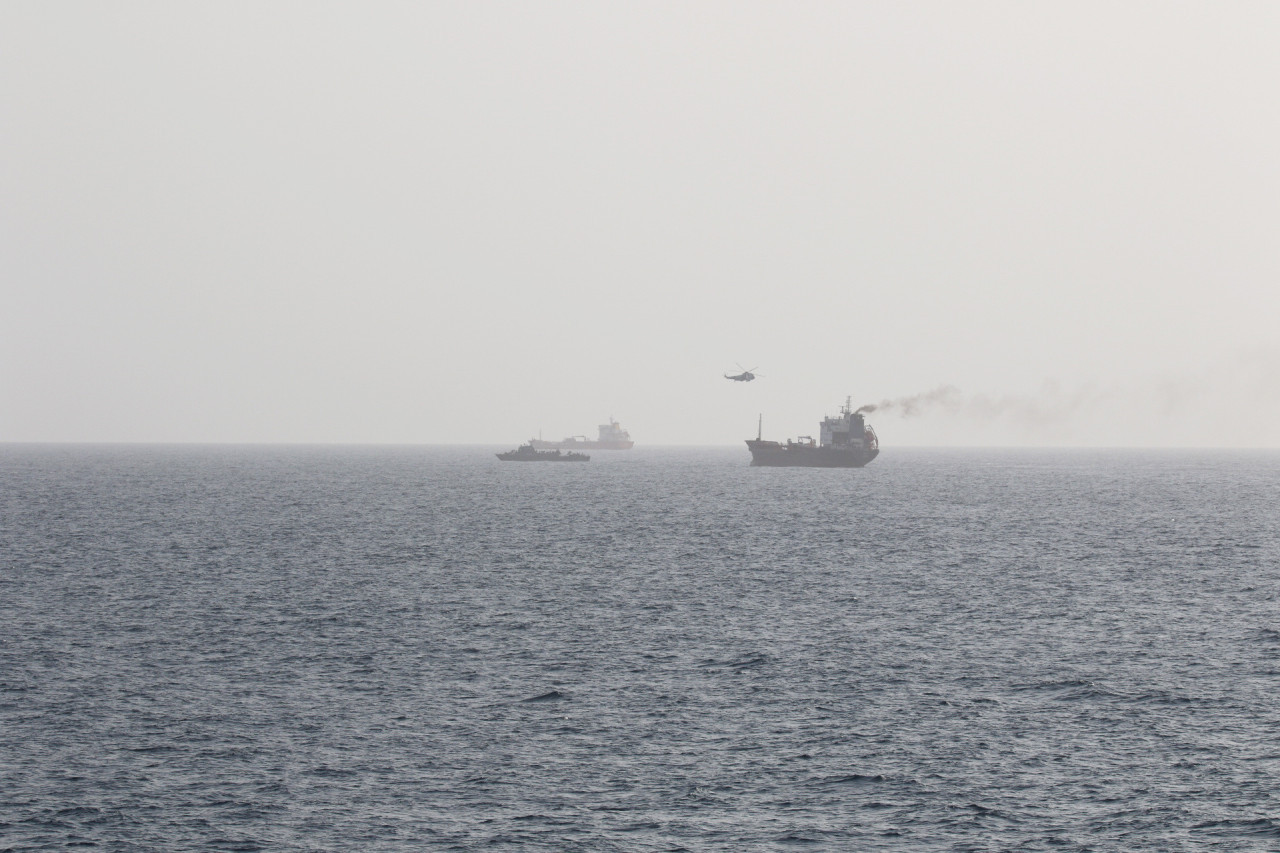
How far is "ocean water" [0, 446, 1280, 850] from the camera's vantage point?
28.0m

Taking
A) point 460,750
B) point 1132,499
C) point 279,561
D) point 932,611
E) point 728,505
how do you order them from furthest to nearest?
1. point 1132,499
2. point 728,505
3. point 279,561
4. point 932,611
5. point 460,750

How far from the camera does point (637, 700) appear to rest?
3941 cm

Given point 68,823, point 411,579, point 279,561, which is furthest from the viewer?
point 279,561

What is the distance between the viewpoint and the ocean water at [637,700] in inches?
1104

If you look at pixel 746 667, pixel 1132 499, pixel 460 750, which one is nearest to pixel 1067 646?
pixel 746 667

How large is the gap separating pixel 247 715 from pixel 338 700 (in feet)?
9.98

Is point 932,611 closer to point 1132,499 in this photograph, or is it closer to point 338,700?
point 338,700

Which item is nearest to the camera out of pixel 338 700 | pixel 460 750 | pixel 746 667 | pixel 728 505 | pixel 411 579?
pixel 460 750

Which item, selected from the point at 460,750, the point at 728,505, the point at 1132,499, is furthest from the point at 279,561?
the point at 1132,499

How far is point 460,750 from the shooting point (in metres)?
33.3

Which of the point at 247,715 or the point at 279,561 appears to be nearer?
the point at 247,715

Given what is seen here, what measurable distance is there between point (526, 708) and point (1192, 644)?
28.5m

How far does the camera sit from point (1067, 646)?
49625 mm

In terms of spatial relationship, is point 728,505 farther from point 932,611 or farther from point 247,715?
point 247,715
